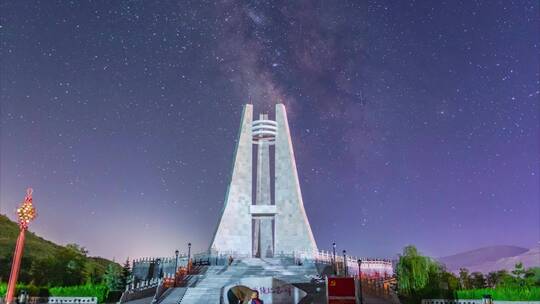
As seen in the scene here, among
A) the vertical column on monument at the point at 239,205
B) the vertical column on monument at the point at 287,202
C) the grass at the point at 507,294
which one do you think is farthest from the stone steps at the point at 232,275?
the vertical column on monument at the point at 239,205

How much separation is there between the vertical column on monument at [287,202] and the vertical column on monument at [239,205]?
2.55 meters

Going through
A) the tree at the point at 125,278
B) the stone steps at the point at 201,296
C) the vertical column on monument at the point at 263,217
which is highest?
the vertical column on monument at the point at 263,217

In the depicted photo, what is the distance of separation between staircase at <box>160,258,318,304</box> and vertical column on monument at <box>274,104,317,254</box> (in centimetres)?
827

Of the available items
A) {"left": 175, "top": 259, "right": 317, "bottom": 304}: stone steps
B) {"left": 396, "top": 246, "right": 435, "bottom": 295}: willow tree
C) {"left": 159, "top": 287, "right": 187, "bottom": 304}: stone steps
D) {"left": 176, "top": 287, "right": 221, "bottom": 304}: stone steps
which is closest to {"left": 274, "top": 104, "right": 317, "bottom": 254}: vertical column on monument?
{"left": 175, "top": 259, "right": 317, "bottom": 304}: stone steps

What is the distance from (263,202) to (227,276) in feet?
58.6

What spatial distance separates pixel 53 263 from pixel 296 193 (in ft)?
70.7

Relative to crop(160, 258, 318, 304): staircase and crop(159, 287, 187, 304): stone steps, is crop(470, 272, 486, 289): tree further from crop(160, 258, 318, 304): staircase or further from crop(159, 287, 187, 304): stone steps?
crop(159, 287, 187, 304): stone steps

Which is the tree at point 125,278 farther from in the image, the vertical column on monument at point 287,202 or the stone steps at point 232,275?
the vertical column on monument at point 287,202

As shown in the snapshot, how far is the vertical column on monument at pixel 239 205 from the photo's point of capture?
1591 inches

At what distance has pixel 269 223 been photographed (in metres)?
44.6

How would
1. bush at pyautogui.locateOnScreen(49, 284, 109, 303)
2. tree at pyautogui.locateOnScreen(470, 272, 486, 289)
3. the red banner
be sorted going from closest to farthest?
1. the red banner
2. bush at pyautogui.locateOnScreen(49, 284, 109, 303)
3. tree at pyautogui.locateOnScreen(470, 272, 486, 289)

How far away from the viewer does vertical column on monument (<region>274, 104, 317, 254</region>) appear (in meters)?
40.6

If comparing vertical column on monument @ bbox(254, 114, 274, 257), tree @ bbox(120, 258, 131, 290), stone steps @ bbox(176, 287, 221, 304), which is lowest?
stone steps @ bbox(176, 287, 221, 304)

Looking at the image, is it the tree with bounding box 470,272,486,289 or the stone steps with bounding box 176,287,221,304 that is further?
the tree with bounding box 470,272,486,289
